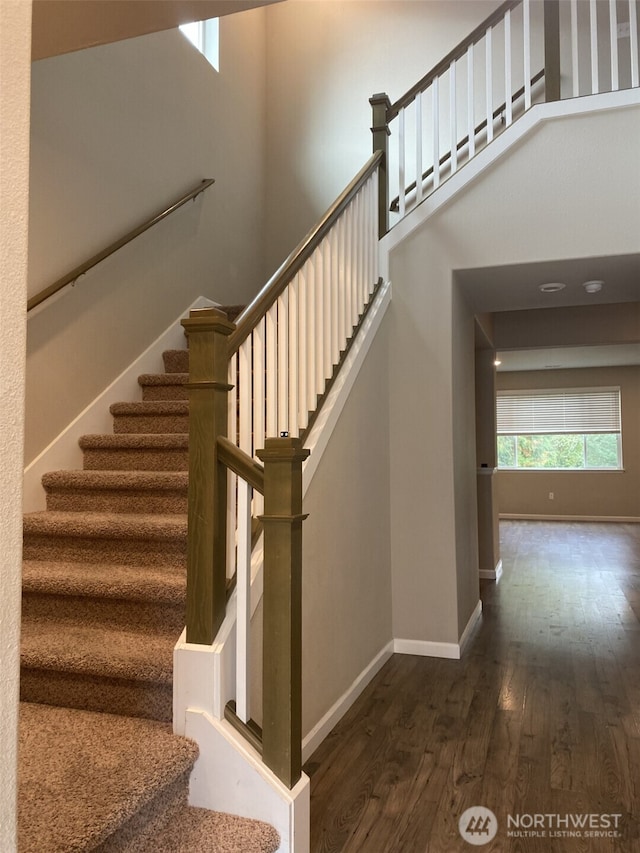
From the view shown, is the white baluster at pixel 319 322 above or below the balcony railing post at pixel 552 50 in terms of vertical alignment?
below

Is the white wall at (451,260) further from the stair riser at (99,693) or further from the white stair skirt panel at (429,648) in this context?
the stair riser at (99,693)

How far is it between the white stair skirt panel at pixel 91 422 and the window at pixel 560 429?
8.18 meters

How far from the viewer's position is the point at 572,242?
3.38 meters

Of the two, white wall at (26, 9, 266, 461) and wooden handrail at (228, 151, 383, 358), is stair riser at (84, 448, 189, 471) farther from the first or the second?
wooden handrail at (228, 151, 383, 358)

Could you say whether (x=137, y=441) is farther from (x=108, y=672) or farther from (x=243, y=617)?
(x=243, y=617)

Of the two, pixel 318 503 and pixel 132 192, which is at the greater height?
pixel 132 192

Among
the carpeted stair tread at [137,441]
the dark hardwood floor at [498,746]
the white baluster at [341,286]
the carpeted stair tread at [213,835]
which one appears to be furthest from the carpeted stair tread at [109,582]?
the white baluster at [341,286]

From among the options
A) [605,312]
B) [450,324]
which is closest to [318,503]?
[450,324]

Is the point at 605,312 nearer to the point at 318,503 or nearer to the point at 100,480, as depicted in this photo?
the point at 318,503

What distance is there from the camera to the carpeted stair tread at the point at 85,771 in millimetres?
1314

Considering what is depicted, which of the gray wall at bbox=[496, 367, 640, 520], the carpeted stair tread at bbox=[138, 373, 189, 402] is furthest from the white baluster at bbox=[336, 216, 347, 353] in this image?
the gray wall at bbox=[496, 367, 640, 520]

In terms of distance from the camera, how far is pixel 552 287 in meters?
3.99

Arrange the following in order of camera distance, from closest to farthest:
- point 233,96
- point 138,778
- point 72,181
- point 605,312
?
point 138,778, point 72,181, point 233,96, point 605,312

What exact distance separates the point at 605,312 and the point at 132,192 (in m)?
4.42
